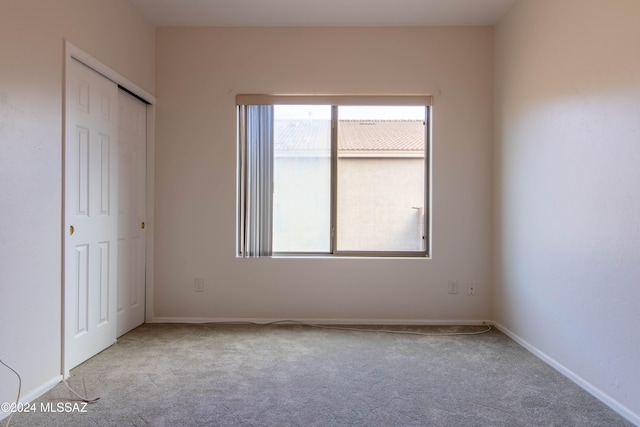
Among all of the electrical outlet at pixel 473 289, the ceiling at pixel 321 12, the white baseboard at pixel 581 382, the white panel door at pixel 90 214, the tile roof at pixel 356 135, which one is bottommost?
the white baseboard at pixel 581 382

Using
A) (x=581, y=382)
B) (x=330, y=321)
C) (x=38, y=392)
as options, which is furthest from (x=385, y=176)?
(x=38, y=392)

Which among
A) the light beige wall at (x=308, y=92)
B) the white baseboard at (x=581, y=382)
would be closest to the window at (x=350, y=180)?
the light beige wall at (x=308, y=92)

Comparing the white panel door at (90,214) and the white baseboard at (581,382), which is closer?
the white baseboard at (581,382)

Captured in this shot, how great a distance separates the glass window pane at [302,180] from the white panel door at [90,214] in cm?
140

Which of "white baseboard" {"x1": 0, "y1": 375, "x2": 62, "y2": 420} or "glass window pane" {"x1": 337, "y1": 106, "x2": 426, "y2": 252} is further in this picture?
"glass window pane" {"x1": 337, "y1": 106, "x2": 426, "y2": 252}

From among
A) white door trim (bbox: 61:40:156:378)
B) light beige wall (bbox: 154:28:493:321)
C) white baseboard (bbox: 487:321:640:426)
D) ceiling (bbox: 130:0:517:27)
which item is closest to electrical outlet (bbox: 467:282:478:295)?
light beige wall (bbox: 154:28:493:321)

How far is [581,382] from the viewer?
7.53 feet

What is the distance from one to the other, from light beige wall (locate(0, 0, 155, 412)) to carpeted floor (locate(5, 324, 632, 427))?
0.33 meters

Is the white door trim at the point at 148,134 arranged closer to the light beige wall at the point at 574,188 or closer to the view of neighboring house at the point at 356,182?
the view of neighboring house at the point at 356,182

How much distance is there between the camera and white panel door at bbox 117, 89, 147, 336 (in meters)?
3.12

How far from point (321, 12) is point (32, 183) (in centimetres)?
254

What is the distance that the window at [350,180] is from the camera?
11.9 feet

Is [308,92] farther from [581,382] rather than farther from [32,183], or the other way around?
[581,382]

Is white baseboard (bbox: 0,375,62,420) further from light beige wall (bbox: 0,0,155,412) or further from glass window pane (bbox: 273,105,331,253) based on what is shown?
glass window pane (bbox: 273,105,331,253)
